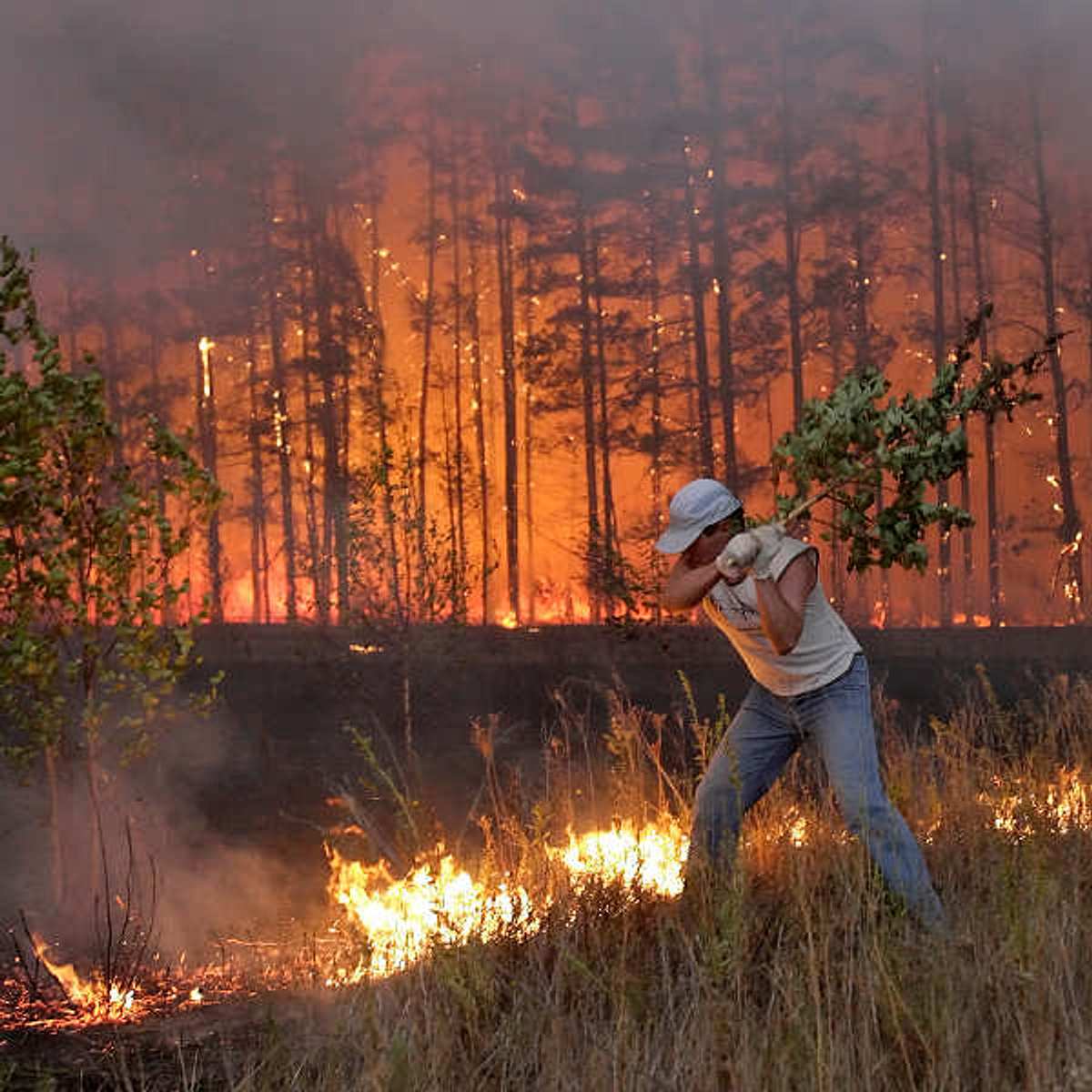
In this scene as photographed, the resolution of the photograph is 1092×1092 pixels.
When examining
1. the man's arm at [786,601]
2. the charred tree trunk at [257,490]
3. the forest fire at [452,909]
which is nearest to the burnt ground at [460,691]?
the forest fire at [452,909]

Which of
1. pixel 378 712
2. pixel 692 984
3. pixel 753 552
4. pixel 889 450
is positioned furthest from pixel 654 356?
pixel 692 984

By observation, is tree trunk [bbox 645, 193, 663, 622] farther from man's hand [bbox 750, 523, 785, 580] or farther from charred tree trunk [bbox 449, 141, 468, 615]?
man's hand [bbox 750, 523, 785, 580]

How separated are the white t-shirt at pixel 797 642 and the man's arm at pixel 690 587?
10 centimetres

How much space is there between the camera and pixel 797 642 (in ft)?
16.2

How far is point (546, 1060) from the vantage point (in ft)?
12.2

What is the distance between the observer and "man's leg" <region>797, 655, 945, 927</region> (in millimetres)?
4555

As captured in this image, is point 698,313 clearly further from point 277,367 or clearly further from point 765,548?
point 765,548

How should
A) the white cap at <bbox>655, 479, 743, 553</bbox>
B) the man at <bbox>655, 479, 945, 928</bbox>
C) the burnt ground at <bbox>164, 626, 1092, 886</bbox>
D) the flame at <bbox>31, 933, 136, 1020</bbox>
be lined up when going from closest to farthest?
the man at <bbox>655, 479, 945, 928</bbox> < the white cap at <bbox>655, 479, 743, 553</bbox> < the flame at <bbox>31, 933, 136, 1020</bbox> < the burnt ground at <bbox>164, 626, 1092, 886</bbox>

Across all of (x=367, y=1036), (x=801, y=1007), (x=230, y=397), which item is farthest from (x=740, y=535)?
(x=230, y=397)

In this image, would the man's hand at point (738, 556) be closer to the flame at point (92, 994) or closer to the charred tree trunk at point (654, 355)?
the flame at point (92, 994)

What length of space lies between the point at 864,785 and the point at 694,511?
3.77 feet

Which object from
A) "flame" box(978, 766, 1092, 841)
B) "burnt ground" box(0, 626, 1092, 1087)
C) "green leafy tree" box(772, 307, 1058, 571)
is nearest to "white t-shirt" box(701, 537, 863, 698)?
"green leafy tree" box(772, 307, 1058, 571)

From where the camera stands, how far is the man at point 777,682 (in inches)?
182

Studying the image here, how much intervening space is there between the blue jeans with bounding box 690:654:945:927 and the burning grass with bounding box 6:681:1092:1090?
12 cm
